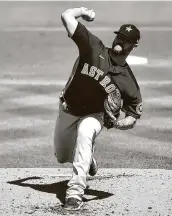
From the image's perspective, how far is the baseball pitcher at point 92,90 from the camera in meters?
7.21

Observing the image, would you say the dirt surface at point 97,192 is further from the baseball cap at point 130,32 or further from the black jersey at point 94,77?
the baseball cap at point 130,32

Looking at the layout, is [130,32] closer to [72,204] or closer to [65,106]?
[65,106]

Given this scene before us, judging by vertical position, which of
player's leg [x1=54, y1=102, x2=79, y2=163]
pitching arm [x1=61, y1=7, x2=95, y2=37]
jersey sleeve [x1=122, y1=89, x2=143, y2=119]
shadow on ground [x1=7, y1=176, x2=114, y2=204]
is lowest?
shadow on ground [x1=7, y1=176, x2=114, y2=204]

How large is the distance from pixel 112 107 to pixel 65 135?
70 cm

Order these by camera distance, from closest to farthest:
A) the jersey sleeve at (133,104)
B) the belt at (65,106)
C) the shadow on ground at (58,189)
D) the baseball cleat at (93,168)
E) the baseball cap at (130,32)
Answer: the baseball cap at (130,32), the jersey sleeve at (133,104), the belt at (65,106), the shadow on ground at (58,189), the baseball cleat at (93,168)

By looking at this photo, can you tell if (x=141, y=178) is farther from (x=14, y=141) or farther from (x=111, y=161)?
(x=14, y=141)

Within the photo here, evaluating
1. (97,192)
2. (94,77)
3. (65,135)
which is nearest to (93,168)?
(97,192)

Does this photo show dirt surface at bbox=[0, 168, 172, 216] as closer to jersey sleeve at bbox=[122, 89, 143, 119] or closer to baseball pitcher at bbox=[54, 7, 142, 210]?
baseball pitcher at bbox=[54, 7, 142, 210]

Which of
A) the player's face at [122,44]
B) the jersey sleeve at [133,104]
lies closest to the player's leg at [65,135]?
the jersey sleeve at [133,104]

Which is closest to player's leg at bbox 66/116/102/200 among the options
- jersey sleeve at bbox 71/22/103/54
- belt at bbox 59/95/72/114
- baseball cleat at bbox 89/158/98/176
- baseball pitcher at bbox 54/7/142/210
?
baseball pitcher at bbox 54/7/142/210

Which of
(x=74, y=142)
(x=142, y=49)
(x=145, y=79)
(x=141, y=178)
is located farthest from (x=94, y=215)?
(x=142, y=49)

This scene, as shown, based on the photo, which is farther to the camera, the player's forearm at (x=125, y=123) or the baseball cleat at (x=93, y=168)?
the baseball cleat at (x=93, y=168)

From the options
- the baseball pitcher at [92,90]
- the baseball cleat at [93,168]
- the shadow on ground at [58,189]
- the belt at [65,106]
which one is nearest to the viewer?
the baseball pitcher at [92,90]

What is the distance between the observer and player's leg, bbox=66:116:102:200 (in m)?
7.16
